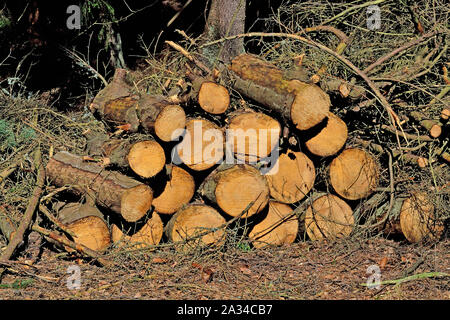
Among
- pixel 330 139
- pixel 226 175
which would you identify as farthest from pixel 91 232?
pixel 330 139

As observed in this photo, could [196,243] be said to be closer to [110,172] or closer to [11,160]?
[110,172]

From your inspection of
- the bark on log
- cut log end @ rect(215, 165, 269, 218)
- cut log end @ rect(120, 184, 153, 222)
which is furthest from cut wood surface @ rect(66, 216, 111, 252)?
cut log end @ rect(215, 165, 269, 218)

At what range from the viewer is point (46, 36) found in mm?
6504

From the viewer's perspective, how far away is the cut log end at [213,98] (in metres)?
4.27

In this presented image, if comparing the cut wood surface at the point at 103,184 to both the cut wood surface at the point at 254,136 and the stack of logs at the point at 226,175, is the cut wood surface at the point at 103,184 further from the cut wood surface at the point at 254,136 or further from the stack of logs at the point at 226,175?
the cut wood surface at the point at 254,136

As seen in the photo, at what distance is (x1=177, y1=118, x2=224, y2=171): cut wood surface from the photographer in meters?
4.25

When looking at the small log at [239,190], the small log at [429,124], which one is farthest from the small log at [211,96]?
the small log at [429,124]

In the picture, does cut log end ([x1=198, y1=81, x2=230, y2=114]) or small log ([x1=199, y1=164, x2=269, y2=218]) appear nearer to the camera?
small log ([x1=199, y1=164, x2=269, y2=218])

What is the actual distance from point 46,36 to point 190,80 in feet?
9.34

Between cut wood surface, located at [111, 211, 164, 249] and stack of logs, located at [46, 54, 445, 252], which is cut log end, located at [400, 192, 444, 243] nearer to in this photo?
stack of logs, located at [46, 54, 445, 252]

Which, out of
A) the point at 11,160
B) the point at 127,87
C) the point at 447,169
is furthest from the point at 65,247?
the point at 447,169

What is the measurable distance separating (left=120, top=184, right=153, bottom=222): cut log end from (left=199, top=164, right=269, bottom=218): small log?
50cm

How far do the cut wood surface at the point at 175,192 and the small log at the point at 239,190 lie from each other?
10.9 inches

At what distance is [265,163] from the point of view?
4.45m
